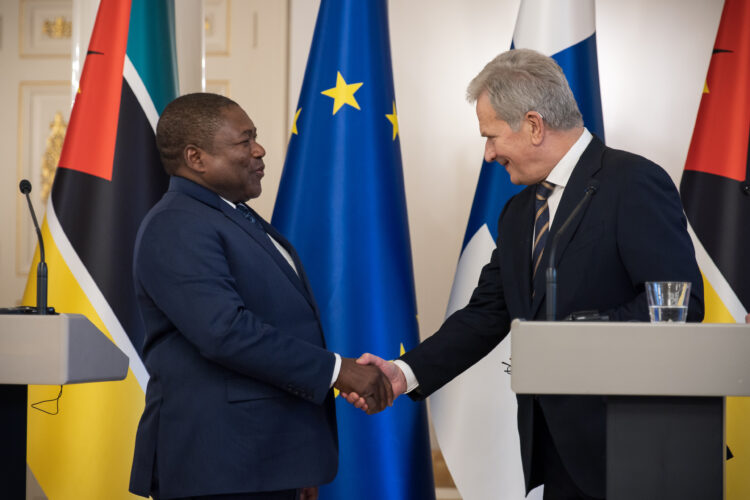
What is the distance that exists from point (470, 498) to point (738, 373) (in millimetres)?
1682

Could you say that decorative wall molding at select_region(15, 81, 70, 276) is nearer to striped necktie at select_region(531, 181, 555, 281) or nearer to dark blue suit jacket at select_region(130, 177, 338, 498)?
dark blue suit jacket at select_region(130, 177, 338, 498)

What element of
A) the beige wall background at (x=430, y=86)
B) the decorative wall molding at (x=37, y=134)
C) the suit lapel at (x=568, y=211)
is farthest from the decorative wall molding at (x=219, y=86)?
the suit lapel at (x=568, y=211)

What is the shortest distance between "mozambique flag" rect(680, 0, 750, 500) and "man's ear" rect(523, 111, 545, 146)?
1.09 metres

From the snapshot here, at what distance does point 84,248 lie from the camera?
106 inches

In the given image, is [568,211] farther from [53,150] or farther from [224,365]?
[53,150]

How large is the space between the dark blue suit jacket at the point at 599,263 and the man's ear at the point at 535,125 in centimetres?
11

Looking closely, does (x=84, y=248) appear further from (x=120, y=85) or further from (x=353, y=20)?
(x=353, y=20)

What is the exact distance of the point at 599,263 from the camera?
Result: 176cm

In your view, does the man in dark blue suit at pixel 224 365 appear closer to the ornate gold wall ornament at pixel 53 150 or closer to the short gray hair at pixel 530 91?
the short gray hair at pixel 530 91

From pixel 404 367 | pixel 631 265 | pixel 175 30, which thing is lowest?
pixel 404 367

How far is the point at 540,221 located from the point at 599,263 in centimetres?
23

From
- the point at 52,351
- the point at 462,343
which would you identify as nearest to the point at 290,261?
the point at 462,343

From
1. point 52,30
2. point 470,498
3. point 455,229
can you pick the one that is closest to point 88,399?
point 470,498

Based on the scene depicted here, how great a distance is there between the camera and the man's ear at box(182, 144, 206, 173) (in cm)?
193
